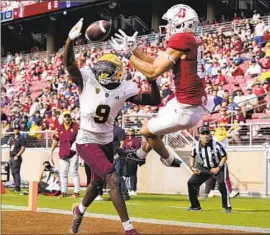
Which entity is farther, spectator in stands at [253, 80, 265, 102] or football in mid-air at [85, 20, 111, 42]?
spectator in stands at [253, 80, 265, 102]

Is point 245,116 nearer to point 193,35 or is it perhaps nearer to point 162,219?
point 162,219

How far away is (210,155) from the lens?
39.0 feet

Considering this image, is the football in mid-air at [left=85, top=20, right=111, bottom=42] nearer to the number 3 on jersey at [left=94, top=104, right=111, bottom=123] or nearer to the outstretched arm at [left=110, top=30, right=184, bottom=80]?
the outstretched arm at [left=110, top=30, right=184, bottom=80]

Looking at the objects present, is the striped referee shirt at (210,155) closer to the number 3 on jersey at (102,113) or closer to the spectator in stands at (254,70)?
the number 3 on jersey at (102,113)

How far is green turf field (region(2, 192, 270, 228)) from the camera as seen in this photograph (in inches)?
389

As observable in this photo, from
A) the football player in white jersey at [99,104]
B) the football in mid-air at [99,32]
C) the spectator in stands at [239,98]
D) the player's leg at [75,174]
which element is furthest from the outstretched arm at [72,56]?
the spectator in stands at [239,98]

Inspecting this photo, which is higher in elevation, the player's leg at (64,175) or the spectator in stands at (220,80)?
the spectator in stands at (220,80)

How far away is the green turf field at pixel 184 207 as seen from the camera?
389 inches

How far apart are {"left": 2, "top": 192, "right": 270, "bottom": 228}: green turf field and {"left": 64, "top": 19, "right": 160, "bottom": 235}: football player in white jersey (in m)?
2.30

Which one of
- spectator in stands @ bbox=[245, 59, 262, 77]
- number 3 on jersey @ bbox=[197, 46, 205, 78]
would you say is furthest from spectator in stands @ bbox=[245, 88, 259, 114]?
number 3 on jersey @ bbox=[197, 46, 205, 78]

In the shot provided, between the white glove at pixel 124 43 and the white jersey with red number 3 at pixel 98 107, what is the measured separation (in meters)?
0.87

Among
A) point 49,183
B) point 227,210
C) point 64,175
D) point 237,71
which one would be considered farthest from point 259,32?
point 227,210

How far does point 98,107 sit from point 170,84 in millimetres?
13076

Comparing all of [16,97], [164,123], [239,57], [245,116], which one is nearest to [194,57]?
[164,123]
